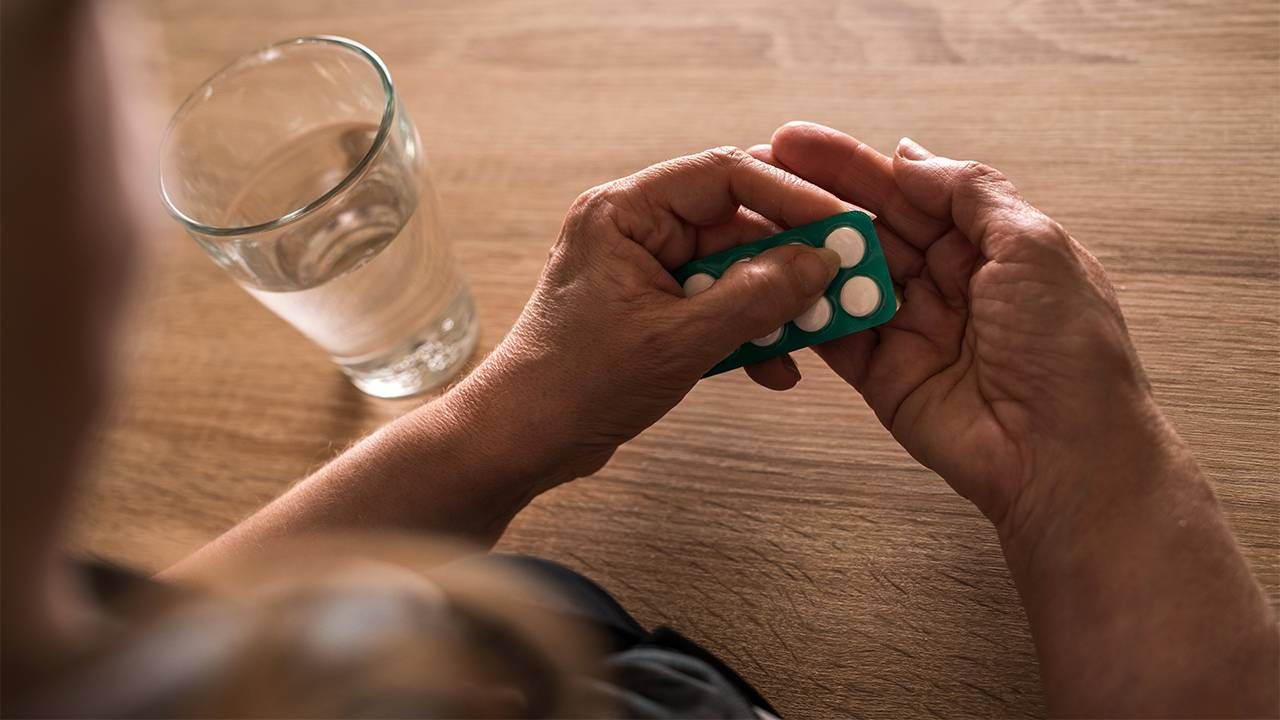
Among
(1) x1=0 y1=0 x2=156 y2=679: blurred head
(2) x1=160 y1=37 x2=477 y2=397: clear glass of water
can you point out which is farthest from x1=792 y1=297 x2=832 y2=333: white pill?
(1) x1=0 y1=0 x2=156 y2=679: blurred head

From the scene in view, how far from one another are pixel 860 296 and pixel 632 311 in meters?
0.13

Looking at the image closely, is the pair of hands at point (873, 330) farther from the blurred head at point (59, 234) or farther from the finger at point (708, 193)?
the blurred head at point (59, 234)

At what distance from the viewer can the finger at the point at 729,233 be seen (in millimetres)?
631

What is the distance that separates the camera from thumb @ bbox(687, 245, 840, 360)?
1.80 feet

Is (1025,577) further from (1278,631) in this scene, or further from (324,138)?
(324,138)

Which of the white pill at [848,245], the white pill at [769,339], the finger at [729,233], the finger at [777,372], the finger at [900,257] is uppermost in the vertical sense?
the white pill at [848,245]

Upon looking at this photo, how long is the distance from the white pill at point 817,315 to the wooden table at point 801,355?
0.24ft

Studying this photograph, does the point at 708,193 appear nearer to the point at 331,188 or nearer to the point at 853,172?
the point at 853,172

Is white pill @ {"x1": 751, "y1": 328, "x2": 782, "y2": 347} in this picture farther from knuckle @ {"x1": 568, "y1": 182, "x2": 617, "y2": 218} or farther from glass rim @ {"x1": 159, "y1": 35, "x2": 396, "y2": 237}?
glass rim @ {"x1": 159, "y1": 35, "x2": 396, "y2": 237}

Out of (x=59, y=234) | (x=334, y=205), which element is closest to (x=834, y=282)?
(x=334, y=205)

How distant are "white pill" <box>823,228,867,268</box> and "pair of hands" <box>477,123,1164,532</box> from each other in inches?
0.5

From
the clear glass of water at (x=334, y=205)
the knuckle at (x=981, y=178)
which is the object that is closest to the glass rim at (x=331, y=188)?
the clear glass of water at (x=334, y=205)

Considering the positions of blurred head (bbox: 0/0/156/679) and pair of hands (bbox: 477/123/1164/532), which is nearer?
blurred head (bbox: 0/0/156/679)

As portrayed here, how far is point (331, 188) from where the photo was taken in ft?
2.15
